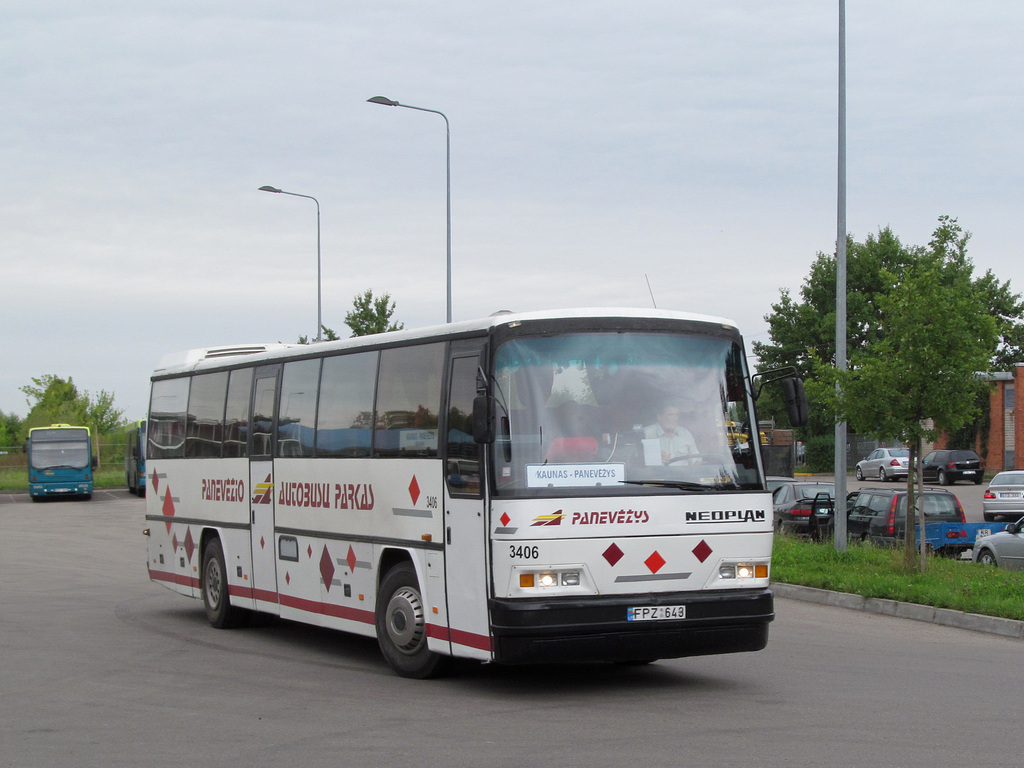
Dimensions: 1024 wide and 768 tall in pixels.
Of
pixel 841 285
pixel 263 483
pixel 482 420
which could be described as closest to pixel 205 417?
pixel 263 483

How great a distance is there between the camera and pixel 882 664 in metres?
11.0

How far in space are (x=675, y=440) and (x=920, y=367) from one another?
8.78 meters

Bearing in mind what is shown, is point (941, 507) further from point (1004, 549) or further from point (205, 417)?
point (205, 417)

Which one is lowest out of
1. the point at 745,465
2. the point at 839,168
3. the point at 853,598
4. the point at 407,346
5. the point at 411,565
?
the point at 853,598

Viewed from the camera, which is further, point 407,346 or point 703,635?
point 407,346

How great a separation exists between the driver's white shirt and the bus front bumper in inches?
40.7

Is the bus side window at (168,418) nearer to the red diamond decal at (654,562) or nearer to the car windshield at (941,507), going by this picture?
the red diamond decal at (654,562)

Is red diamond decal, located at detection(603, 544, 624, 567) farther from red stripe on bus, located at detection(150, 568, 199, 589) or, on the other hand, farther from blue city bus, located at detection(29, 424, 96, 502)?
blue city bus, located at detection(29, 424, 96, 502)

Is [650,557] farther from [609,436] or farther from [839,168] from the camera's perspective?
[839,168]

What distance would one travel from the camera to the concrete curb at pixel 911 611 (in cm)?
1350

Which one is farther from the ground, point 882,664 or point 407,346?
point 407,346

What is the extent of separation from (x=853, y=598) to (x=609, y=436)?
8.08m

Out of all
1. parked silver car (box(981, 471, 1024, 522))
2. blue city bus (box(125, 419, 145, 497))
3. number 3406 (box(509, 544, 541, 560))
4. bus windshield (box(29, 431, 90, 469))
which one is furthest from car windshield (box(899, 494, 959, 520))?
bus windshield (box(29, 431, 90, 469))

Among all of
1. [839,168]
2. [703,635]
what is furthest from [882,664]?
[839,168]
